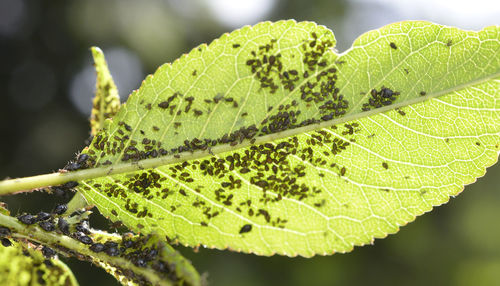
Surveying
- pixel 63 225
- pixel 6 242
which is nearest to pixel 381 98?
pixel 63 225

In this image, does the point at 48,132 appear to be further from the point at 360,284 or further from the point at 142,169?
the point at 142,169

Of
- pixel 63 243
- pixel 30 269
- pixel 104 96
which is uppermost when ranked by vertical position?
pixel 104 96

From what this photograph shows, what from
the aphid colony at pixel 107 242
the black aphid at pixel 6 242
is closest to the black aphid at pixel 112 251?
the aphid colony at pixel 107 242

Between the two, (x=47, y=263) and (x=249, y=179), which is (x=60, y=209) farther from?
(x=249, y=179)

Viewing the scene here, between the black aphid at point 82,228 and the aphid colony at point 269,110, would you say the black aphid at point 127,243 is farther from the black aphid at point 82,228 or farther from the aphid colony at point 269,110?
the aphid colony at point 269,110

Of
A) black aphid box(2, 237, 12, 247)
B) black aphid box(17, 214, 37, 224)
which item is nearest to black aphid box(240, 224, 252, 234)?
black aphid box(17, 214, 37, 224)

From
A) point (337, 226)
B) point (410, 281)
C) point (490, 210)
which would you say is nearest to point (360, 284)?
point (410, 281)
